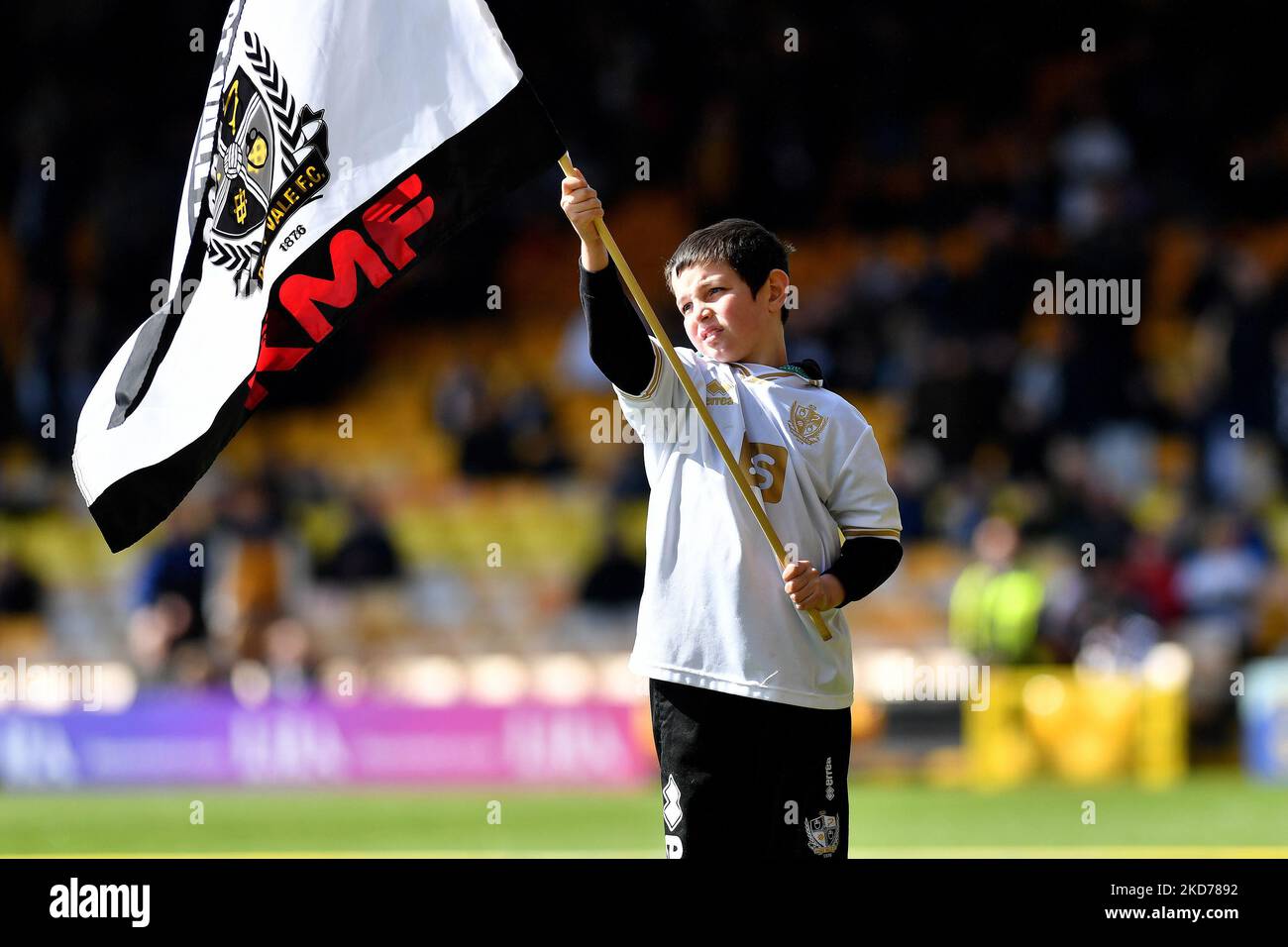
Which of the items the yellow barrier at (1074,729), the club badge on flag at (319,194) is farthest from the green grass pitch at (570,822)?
the club badge on flag at (319,194)

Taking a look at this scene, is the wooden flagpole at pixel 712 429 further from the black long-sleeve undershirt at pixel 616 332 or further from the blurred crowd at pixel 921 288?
the blurred crowd at pixel 921 288

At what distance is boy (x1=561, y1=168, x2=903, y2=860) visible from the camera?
380 cm

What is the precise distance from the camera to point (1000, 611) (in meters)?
12.1

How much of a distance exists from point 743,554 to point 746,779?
476 millimetres

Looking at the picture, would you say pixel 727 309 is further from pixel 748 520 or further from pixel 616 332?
pixel 748 520

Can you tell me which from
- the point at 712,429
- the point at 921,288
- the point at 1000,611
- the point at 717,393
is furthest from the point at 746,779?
the point at 921,288

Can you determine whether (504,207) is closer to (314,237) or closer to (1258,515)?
(1258,515)

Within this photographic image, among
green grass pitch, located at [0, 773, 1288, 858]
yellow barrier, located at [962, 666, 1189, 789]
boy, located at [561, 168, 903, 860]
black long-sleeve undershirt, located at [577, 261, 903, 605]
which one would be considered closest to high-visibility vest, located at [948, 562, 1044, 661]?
yellow barrier, located at [962, 666, 1189, 789]

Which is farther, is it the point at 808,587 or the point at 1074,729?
the point at 1074,729

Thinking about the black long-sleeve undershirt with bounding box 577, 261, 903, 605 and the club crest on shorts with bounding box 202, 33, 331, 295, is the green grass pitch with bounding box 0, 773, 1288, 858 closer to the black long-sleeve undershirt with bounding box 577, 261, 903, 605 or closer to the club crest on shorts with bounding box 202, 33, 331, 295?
the club crest on shorts with bounding box 202, 33, 331, 295

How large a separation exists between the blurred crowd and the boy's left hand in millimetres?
8455

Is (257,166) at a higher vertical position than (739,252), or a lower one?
higher

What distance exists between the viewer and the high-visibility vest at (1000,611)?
39.3 ft

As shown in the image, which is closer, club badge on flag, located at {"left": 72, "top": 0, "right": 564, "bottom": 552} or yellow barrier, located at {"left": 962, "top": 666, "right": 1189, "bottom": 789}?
club badge on flag, located at {"left": 72, "top": 0, "right": 564, "bottom": 552}
